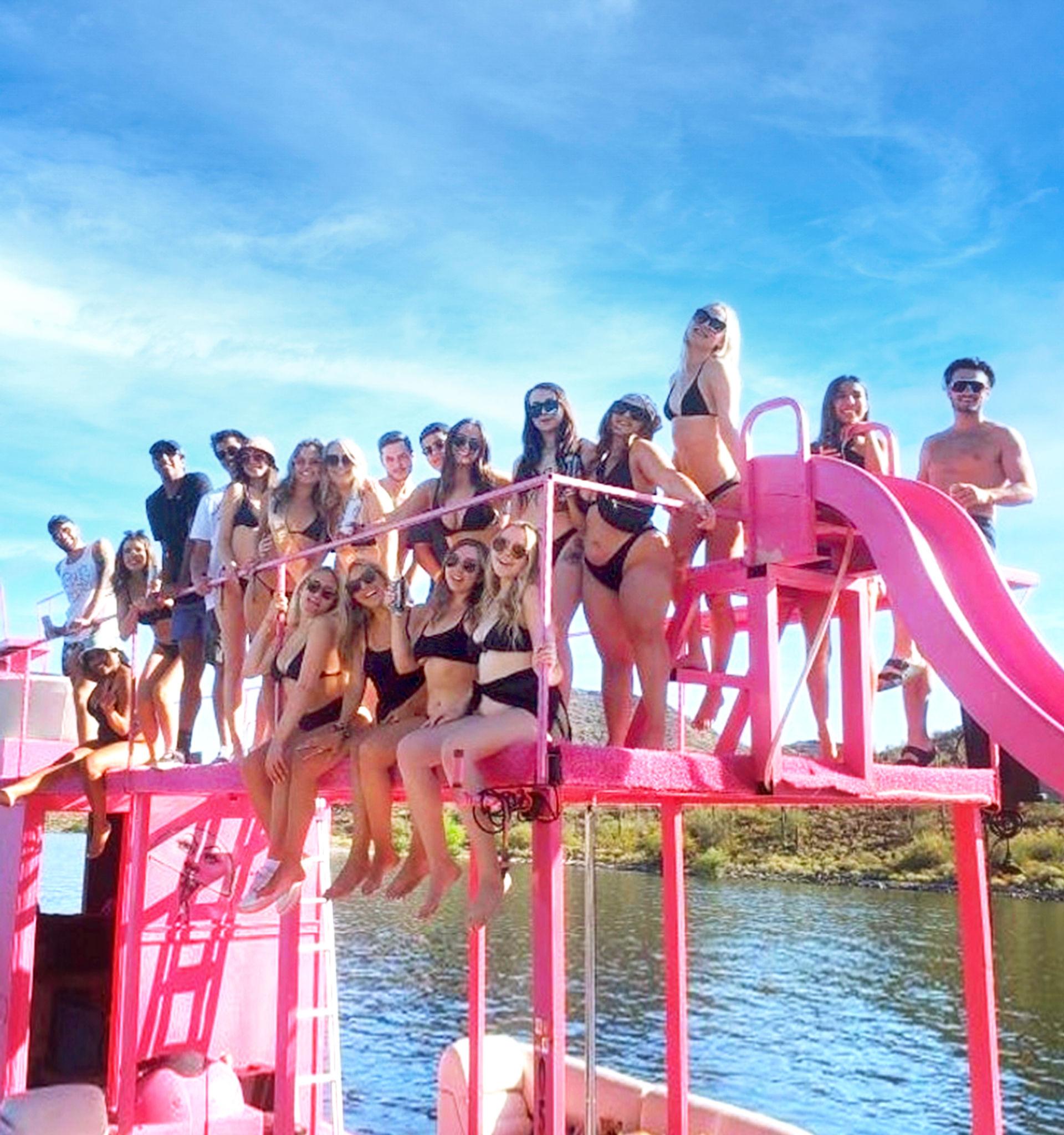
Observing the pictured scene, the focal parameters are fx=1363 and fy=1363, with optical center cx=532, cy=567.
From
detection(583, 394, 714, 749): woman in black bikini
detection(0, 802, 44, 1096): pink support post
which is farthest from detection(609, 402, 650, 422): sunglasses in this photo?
detection(0, 802, 44, 1096): pink support post

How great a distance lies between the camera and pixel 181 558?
31.3 feet

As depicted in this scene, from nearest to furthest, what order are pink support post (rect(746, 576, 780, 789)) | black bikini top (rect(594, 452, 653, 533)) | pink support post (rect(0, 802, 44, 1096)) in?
pink support post (rect(746, 576, 780, 789))
black bikini top (rect(594, 452, 653, 533))
pink support post (rect(0, 802, 44, 1096))

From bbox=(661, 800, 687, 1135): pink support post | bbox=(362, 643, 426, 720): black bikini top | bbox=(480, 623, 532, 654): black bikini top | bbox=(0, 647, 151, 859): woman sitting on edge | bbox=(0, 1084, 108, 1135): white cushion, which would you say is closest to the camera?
bbox=(480, 623, 532, 654): black bikini top

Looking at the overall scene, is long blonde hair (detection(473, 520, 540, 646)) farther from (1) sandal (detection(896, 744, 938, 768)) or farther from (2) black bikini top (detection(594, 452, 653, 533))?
(1) sandal (detection(896, 744, 938, 768))

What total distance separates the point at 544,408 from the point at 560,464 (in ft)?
1.00

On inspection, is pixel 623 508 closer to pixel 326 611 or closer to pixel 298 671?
pixel 326 611

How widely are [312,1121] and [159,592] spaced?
4556mm

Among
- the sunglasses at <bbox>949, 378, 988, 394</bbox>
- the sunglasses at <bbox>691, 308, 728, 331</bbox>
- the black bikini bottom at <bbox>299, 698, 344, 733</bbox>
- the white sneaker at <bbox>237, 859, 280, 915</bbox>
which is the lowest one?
the white sneaker at <bbox>237, 859, 280, 915</bbox>

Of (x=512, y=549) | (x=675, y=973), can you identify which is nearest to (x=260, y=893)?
(x=512, y=549)

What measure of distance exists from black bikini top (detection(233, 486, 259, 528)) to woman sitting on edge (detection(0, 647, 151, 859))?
142 centimetres

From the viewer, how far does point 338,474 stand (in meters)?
8.48

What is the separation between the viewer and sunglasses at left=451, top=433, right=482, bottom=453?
24.3 ft

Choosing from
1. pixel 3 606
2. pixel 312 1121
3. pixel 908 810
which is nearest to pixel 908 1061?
pixel 312 1121

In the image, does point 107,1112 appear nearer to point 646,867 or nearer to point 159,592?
point 159,592
